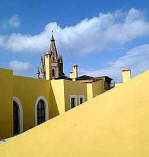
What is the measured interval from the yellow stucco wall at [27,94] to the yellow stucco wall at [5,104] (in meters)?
1.83

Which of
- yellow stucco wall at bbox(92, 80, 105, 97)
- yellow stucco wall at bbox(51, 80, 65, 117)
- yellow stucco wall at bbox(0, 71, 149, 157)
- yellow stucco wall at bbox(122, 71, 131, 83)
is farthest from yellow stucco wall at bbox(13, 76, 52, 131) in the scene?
yellow stucco wall at bbox(122, 71, 131, 83)

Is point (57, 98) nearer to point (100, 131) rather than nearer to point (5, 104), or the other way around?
point (5, 104)

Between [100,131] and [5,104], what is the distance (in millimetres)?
5408

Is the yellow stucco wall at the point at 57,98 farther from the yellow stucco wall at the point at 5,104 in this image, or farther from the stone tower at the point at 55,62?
the stone tower at the point at 55,62

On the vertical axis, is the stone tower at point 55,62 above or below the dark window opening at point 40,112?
above

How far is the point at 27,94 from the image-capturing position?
34.0ft

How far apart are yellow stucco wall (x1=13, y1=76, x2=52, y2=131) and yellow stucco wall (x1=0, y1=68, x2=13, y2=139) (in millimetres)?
1829

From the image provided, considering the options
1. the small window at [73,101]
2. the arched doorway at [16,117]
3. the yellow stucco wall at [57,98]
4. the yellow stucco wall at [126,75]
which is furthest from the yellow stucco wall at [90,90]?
the arched doorway at [16,117]

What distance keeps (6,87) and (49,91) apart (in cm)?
540

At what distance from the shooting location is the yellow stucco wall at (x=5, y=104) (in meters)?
7.25

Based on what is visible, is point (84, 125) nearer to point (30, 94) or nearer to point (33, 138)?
point (33, 138)

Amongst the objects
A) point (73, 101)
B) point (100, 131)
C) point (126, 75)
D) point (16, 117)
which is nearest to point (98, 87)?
point (126, 75)

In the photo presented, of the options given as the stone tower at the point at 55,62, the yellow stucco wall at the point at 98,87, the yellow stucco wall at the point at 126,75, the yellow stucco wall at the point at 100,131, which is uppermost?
the stone tower at the point at 55,62

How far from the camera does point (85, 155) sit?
8.57 feet
